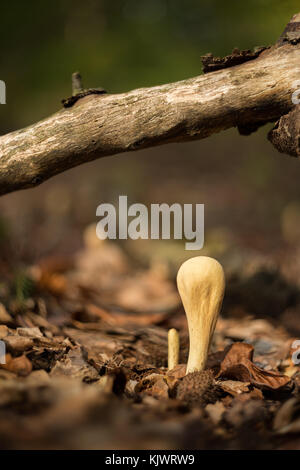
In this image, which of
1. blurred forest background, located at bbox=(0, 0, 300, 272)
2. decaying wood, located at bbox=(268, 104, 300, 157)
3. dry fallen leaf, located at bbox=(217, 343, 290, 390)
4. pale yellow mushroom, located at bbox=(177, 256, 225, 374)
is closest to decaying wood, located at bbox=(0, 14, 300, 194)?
decaying wood, located at bbox=(268, 104, 300, 157)

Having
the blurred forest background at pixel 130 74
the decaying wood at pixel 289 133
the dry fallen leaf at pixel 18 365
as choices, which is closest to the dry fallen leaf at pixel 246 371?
the dry fallen leaf at pixel 18 365

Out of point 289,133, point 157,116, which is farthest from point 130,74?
point 289,133

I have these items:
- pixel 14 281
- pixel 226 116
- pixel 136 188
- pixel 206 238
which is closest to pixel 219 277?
pixel 226 116

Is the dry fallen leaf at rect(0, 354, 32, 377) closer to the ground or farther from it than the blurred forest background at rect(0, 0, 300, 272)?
closer to the ground

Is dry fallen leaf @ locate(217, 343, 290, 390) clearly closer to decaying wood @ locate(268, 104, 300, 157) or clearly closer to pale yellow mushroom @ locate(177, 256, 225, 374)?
pale yellow mushroom @ locate(177, 256, 225, 374)

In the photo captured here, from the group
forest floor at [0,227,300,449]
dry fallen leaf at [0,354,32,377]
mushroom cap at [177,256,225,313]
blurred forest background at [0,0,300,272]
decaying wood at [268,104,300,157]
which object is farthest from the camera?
blurred forest background at [0,0,300,272]

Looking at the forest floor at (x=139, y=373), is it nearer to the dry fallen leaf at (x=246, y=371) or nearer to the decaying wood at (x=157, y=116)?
the dry fallen leaf at (x=246, y=371)
